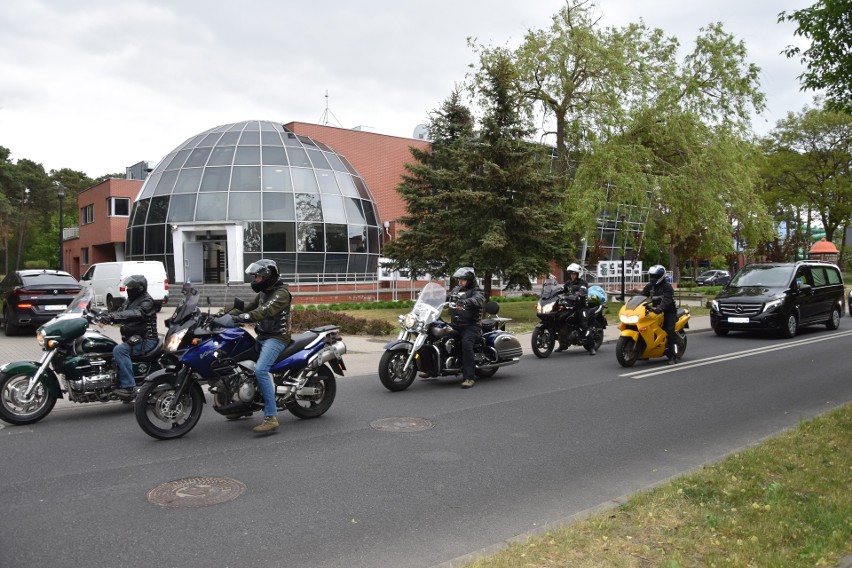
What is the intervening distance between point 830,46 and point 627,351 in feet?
18.7

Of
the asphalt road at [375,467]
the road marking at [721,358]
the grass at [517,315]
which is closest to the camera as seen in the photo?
the asphalt road at [375,467]

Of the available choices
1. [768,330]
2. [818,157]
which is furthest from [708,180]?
[818,157]

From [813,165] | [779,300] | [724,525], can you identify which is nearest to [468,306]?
[724,525]

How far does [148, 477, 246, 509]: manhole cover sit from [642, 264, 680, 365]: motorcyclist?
28.6 ft

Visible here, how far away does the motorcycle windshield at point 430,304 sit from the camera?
9.05m

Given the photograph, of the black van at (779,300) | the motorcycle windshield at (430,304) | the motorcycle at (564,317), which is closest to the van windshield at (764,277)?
the black van at (779,300)

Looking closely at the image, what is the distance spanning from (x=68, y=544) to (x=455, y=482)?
9.02 feet

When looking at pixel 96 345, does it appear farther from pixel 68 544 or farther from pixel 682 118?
pixel 682 118

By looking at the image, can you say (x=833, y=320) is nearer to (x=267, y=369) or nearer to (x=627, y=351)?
(x=627, y=351)

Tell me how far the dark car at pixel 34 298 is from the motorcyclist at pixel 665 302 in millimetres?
13232

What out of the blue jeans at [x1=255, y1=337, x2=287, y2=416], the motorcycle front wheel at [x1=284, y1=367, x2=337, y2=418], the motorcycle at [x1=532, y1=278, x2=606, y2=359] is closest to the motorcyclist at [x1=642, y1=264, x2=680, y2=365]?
the motorcycle at [x1=532, y1=278, x2=606, y2=359]

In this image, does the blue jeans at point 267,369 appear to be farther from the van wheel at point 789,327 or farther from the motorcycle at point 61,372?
the van wheel at point 789,327

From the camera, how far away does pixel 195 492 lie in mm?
4852

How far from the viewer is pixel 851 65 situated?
9273 millimetres
